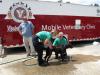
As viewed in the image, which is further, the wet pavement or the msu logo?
the msu logo

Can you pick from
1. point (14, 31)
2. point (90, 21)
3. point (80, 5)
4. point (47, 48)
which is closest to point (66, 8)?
point (80, 5)

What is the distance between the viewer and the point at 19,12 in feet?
39.2

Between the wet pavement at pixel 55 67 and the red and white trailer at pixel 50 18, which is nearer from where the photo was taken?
the wet pavement at pixel 55 67

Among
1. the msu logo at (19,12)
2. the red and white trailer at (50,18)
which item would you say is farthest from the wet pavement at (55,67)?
the msu logo at (19,12)

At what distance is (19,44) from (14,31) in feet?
2.35

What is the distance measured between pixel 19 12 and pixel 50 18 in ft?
6.31

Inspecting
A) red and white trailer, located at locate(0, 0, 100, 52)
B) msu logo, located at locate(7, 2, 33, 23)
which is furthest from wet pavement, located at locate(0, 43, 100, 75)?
msu logo, located at locate(7, 2, 33, 23)

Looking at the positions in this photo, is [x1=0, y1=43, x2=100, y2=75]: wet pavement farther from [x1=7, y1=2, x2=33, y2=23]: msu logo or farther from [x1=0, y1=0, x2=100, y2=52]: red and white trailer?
[x1=7, y1=2, x2=33, y2=23]: msu logo

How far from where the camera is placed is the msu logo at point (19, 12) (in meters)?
11.7

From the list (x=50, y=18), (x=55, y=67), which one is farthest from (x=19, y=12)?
(x=55, y=67)

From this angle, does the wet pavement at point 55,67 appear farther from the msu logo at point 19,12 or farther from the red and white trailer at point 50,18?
the msu logo at point 19,12

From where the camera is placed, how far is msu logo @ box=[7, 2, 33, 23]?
11.7m

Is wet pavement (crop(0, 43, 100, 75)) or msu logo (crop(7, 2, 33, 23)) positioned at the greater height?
msu logo (crop(7, 2, 33, 23))

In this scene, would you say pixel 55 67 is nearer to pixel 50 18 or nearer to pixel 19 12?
pixel 19 12
